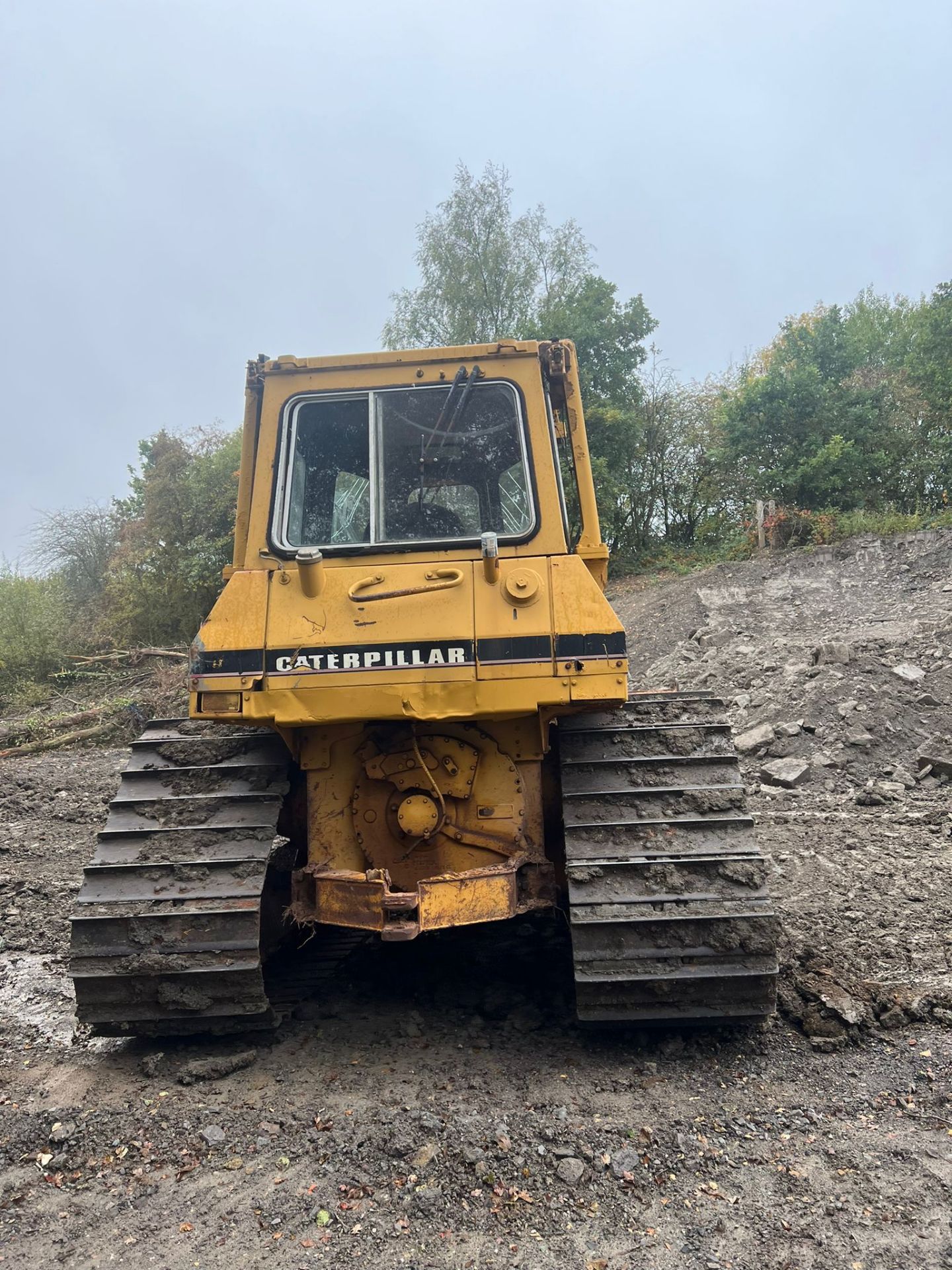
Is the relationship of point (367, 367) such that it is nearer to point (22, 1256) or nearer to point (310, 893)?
point (310, 893)

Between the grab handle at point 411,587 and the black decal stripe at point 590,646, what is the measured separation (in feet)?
1.61

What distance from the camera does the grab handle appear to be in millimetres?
3617

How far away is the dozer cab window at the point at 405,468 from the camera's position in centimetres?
402

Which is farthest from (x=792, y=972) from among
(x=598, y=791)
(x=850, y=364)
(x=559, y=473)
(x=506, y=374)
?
(x=850, y=364)

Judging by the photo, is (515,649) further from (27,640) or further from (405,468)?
(27,640)

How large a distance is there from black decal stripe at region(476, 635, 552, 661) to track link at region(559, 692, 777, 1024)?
0.61 meters

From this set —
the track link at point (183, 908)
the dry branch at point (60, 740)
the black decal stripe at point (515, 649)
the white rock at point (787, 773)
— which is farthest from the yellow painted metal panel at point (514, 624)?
the dry branch at point (60, 740)

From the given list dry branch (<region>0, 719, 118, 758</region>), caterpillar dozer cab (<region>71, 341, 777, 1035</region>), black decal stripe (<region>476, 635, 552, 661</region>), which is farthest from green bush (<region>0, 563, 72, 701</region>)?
black decal stripe (<region>476, 635, 552, 661</region>)

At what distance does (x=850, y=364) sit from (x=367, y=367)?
18.4 meters

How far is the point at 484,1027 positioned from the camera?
388 centimetres

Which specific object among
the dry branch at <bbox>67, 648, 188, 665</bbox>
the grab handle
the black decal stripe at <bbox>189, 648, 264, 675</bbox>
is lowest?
the black decal stripe at <bbox>189, 648, 264, 675</bbox>

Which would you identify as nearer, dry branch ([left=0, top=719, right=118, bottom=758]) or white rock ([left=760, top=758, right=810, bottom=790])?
white rock ([left=760, top=758, right=810, bottom=790])

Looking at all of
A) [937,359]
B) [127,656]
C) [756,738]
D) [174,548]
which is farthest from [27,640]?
[937,359]

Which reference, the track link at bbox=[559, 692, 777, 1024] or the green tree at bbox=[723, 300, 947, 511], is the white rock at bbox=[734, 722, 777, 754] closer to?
the track link at bbox=[559, 692, 777, 1024]
